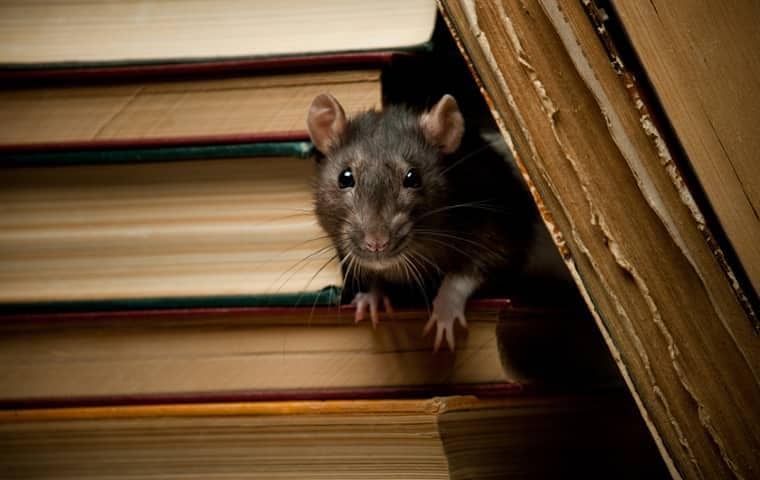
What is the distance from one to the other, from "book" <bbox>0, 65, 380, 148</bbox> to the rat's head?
62mm

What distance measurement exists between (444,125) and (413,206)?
165mm

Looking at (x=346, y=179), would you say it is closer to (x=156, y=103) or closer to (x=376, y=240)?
(x=376, y=240)

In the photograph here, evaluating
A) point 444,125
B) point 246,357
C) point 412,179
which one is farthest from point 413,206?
point 246,357

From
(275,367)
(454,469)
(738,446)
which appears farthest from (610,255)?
A: (275,367)

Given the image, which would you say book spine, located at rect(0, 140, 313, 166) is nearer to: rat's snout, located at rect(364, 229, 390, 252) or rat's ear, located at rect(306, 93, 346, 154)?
rat's ear, located at rect(306, 93, 346, 154)

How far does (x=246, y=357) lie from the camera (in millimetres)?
1122

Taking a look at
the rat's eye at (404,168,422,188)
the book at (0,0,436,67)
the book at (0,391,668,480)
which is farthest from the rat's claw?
the book at (0,0,436,67)

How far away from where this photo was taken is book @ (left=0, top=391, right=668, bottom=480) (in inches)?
38.6

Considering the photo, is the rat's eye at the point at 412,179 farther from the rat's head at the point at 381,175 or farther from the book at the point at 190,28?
the book at the point at 190,28

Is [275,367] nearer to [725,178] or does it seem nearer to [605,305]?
[605,305]

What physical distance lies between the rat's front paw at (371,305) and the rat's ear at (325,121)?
0.86 feet

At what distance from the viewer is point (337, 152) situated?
1351 millimetres

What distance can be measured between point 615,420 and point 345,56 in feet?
2.37

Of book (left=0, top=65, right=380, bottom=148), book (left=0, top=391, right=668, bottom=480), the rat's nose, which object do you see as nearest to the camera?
book (left=0, top=391, right=668, bottom=480)
